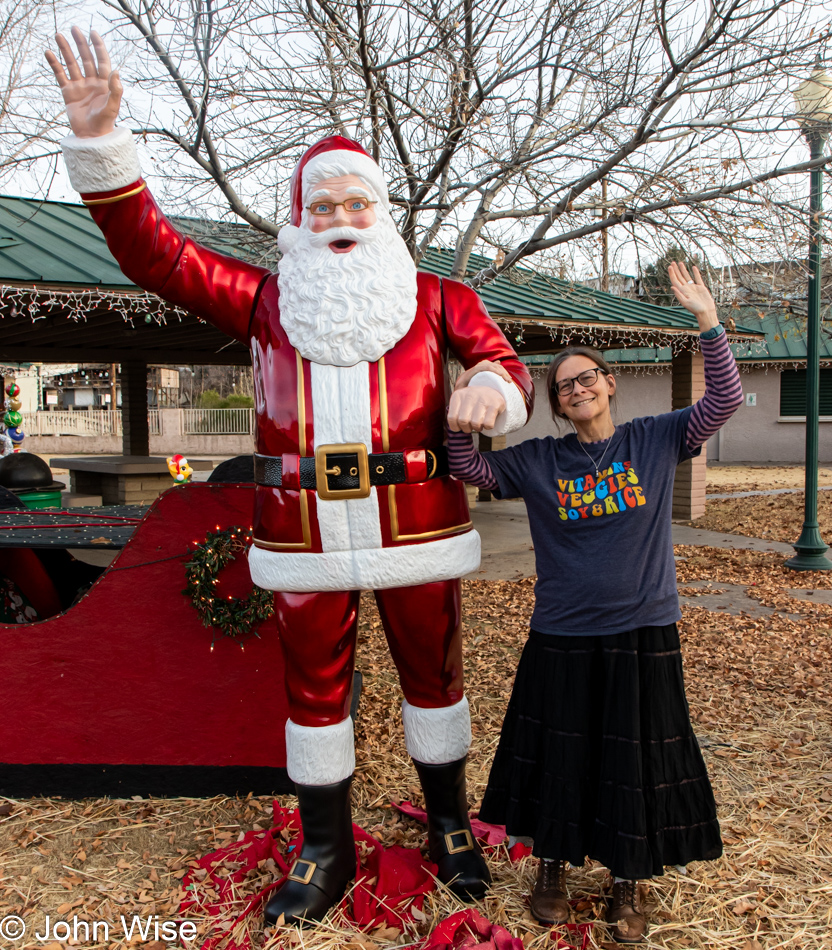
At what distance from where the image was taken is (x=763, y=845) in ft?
8.39

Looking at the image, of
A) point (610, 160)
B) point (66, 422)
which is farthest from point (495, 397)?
point (66, 422)

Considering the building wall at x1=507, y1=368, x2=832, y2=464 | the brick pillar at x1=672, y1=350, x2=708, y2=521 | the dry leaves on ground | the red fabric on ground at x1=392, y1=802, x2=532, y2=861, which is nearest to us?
the red fabric on ground at x1=392, y1=802, x2=532, y2=861

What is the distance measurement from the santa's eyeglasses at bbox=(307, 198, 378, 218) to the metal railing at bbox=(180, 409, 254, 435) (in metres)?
23.2

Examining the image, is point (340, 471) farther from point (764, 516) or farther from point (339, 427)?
point (764, 516)

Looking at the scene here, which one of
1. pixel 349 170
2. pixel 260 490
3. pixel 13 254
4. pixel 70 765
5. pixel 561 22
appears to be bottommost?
pixel 70 765

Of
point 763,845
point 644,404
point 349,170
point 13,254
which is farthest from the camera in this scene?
point 644,404

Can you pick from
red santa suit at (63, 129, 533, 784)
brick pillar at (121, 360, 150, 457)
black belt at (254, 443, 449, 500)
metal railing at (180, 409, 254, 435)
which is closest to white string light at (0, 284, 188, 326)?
red santa suit at (63, 129, 533, 784)

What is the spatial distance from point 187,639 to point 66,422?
89.2 feet

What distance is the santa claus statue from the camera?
202 centimetres

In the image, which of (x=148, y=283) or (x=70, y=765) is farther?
(x=70, y=765)

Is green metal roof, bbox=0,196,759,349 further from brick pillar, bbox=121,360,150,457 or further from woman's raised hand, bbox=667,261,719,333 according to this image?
brick pillar, bbox=121,360,150,457

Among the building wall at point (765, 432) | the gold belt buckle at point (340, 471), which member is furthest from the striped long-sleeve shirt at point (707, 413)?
the building wall at point (765, 432)

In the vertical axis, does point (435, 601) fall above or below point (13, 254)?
below

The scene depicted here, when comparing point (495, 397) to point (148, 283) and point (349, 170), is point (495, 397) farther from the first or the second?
point (148, 283)
